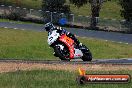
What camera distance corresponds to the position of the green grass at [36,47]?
32.2m

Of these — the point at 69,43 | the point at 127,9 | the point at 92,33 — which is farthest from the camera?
the point at 127,9

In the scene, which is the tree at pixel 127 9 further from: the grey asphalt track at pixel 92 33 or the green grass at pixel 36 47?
the green grass at pixel 36 47

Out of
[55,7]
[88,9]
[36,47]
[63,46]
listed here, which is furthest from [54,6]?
[63,46]

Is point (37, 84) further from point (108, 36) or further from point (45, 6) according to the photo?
point (45, 6)

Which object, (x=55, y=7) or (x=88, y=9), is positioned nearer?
(x=55, y=7)

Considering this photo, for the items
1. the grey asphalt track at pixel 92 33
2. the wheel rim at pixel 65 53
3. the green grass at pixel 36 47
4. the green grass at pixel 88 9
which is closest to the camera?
the wheel rim at pixel 65 53

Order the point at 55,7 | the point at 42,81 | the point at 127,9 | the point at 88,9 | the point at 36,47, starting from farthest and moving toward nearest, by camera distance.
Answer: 1. the point at 88,9
2. the point at 127,9
3. the point at 55,7
4. the point at 36,47
5. the point at 42,81

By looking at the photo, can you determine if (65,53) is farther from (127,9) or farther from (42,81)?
(127,9)

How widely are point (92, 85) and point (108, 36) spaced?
28.7m

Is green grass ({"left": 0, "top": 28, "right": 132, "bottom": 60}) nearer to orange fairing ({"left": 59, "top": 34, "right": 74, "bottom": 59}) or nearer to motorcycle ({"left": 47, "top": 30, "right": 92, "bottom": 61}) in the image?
motorcycle ({"left": 47, "top": 30, "right": 92, "bottom": 61})

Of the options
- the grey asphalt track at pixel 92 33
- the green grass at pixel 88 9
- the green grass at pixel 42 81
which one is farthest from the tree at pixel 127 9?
the green grass at pixel 42 81

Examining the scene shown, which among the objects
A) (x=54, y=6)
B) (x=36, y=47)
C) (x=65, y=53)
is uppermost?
(x=65, y=53)

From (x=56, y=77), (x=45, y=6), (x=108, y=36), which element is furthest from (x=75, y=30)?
A: (x=56, y=77)

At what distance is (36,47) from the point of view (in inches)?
1355
